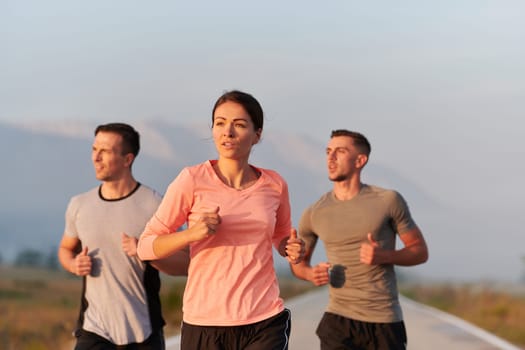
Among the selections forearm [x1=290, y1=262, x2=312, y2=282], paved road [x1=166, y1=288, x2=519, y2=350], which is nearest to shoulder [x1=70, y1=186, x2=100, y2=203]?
forearm [x1=290, y1=262, x2=312, y2=282]

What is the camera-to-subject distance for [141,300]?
834 cm

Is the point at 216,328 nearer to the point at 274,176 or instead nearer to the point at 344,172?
the point at 274,176

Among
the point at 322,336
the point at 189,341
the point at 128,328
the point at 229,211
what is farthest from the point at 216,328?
the point at 322,336

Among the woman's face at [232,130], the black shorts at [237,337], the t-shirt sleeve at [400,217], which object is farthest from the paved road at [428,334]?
the woman's face at [232,130]

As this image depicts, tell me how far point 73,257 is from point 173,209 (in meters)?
2.71

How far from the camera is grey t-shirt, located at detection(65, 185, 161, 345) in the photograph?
8.27 m

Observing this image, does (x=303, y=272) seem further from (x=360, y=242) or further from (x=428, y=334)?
(x=428, y=334)

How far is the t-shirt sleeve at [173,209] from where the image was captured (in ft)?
20.5

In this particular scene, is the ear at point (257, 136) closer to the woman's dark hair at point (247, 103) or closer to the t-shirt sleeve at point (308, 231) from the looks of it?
the woman's dark hair at point (247, 103)

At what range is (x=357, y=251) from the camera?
29.0 feet

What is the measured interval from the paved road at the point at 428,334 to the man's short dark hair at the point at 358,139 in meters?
5.72

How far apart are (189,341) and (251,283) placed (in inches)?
20.2

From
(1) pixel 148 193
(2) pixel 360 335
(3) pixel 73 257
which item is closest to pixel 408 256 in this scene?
(2) pixel 360 335

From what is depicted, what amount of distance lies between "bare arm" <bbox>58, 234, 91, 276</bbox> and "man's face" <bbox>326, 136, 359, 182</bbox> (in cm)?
218
